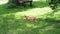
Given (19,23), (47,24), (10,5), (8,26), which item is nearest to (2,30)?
(8,26)

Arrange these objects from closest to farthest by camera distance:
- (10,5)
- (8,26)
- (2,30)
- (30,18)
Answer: (2,30)
(8,26)
(30,18)
(10,5)

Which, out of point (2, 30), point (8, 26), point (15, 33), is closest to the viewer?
point (15, 33)

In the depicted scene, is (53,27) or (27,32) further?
(53,27)

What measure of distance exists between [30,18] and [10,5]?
4636mm

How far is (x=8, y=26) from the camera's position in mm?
8531

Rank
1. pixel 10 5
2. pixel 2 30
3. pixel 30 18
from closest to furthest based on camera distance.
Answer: pixel 2 30, pixel 30 18, pixel 10 5

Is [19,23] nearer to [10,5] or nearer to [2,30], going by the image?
[2,30]

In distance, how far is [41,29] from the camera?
319 inches

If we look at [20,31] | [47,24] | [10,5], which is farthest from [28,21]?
[10,5]

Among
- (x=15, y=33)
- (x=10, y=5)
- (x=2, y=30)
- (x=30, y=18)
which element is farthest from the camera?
(x=10, y=5)

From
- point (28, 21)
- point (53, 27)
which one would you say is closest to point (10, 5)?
point (28, 21)

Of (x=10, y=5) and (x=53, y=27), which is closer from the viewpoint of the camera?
(x=53, y=27)

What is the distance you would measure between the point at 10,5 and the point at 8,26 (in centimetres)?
512

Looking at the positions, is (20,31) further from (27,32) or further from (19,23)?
(19,23)
